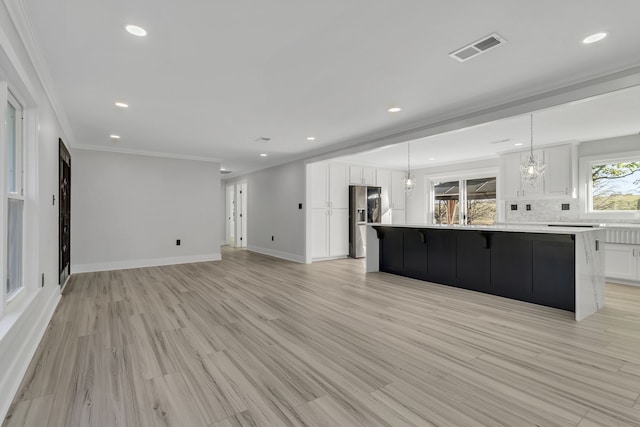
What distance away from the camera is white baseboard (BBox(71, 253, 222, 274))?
592 cm

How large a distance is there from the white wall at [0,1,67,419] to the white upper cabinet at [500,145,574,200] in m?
7.24

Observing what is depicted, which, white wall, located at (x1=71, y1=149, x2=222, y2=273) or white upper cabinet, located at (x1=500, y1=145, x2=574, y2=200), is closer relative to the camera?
white upper cabinet, located at (x1=500, y1=145, x2=574, y2=200)

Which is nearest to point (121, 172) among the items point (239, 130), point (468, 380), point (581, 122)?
point (239, 130)

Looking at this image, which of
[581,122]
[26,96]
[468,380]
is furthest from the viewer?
[581,122]

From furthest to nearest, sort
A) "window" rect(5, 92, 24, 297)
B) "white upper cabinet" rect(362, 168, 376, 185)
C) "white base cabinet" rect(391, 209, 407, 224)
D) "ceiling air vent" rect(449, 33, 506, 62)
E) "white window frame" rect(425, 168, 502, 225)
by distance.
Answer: "white base cabinet" rect(391, 209, 407, 224), "white upper cabinet" rect(362, 168, 376, 185), "white window frame" rect(425, 168, 502, 225), "window" rect(5, 92, 24, 297), "ceiling air vent" rect(449, 33, 506, 62)

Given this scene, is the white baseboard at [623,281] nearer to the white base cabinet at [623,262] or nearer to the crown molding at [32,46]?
the white base cabinet at [623,262]

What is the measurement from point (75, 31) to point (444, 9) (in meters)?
2.54

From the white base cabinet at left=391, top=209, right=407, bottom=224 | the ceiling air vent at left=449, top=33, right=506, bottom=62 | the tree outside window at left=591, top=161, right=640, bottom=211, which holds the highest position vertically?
the ceiling air vent at left=449, top=33, right=506, bottom=62

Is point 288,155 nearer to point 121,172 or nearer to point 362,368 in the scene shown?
point 121,172

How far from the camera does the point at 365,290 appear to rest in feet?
14.8

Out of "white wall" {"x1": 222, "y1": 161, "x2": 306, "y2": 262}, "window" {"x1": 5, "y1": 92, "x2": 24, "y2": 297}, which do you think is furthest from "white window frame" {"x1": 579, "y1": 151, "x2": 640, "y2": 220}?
"window" {"x1": 5, "y1": 92, "x2": 24, "y2": 297}

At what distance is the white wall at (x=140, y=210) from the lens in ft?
19.5

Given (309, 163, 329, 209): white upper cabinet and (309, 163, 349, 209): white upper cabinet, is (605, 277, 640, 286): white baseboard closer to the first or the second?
(309, 163, 349, 209): white upper cabinet

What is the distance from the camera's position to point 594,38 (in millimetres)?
2312
